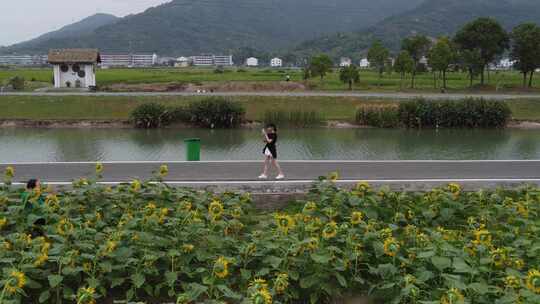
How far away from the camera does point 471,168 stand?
15.3 meters

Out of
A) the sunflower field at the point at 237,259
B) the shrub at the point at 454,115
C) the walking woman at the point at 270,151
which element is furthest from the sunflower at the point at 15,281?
the shrub at the point at 454,115

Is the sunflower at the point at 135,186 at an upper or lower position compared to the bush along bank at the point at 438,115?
lower

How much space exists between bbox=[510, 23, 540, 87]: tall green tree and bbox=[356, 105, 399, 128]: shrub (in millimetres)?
20551

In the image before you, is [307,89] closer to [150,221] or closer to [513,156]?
[513,156]

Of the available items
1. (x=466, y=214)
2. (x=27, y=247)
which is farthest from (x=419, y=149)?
(x=27, y=247)

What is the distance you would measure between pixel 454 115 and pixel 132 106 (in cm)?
1991

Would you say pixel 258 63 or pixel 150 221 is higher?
pixel 258 63

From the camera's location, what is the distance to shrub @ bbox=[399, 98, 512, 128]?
33.1 m

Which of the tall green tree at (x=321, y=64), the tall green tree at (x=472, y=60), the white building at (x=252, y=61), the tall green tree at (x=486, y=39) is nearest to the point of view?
the tall green tree at (x=472, y=60)

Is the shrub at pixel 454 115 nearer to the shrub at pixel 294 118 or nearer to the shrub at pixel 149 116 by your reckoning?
the shrub at pixel 294 118

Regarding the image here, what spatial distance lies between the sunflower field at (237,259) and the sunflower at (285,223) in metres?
0.03

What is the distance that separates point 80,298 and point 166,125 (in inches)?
1085

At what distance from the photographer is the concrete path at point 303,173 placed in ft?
42.5

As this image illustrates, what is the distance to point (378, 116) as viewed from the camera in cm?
3312
